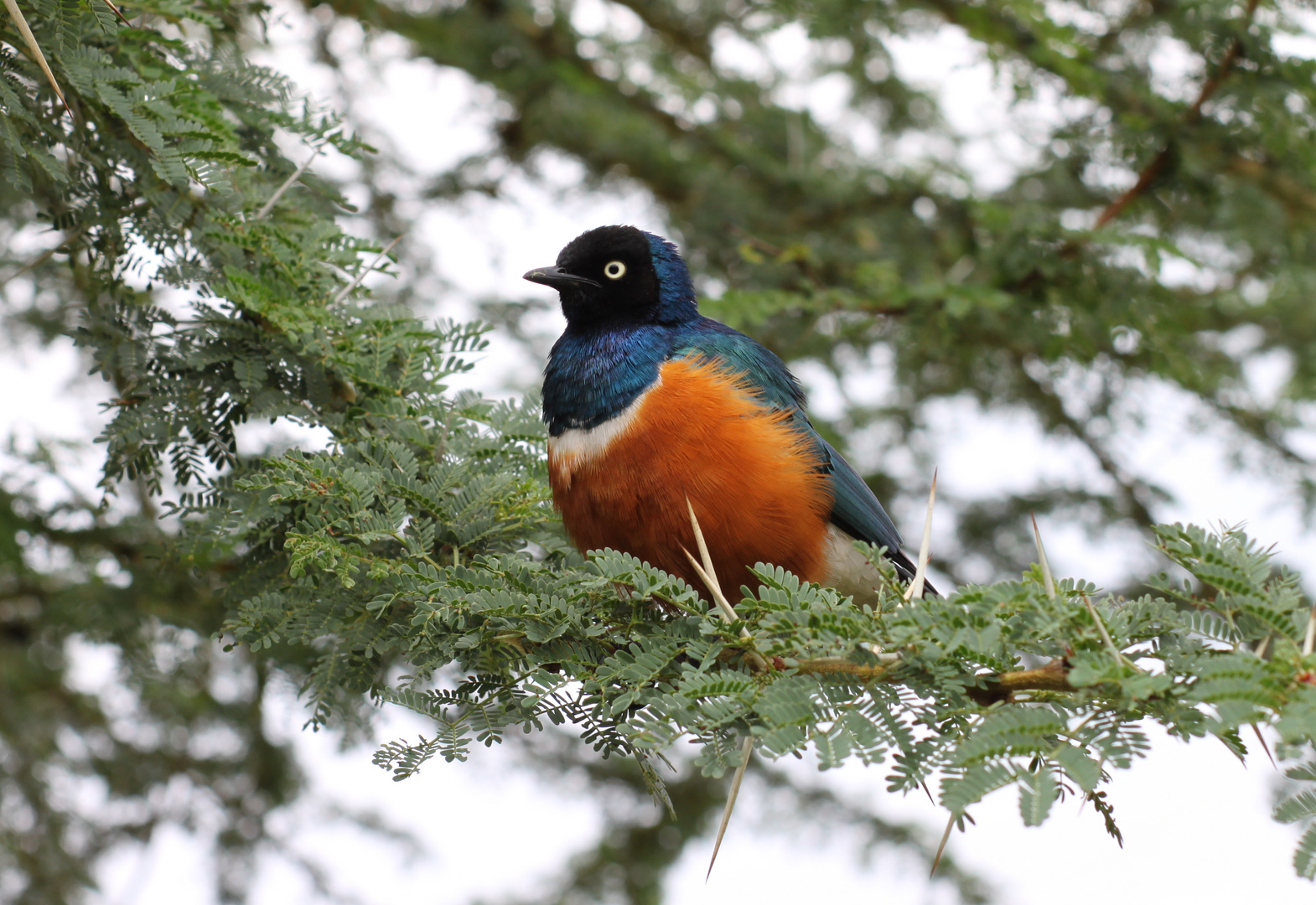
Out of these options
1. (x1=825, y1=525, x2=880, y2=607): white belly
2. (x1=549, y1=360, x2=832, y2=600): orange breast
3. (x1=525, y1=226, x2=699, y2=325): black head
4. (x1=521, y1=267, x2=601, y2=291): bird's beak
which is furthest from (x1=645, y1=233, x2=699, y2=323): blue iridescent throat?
(x1=825, y1=525, x2=880, y2=607): white belly

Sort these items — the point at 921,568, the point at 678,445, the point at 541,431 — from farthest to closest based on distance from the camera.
A: the point at 541,431, the point at 678,445, the point at 921,568

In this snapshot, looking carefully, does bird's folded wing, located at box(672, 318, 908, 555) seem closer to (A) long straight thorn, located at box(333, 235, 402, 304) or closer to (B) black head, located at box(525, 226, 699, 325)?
(B) black head, located at box(525, 226, 699, 325)

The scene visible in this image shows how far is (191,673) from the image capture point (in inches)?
216

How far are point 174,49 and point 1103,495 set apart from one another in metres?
5.24

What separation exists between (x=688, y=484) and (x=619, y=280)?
1.05m

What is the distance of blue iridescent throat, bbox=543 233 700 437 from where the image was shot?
360 centimetres

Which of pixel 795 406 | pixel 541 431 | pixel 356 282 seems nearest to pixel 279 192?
pixel 356 282

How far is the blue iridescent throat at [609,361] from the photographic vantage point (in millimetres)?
3604

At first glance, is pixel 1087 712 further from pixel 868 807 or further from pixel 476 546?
pixel 868 807

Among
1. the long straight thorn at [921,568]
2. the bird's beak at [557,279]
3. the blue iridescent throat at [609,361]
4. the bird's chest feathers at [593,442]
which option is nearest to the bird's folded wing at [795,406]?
the blue iridescent throat at [609,361]

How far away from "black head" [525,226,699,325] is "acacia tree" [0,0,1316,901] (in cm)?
40

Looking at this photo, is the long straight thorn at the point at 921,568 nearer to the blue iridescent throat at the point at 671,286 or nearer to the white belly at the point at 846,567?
the white belly at the point at 846,567

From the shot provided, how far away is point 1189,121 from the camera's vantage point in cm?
485

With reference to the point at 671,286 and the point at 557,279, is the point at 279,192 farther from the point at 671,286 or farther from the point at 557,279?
the point at 671,286
